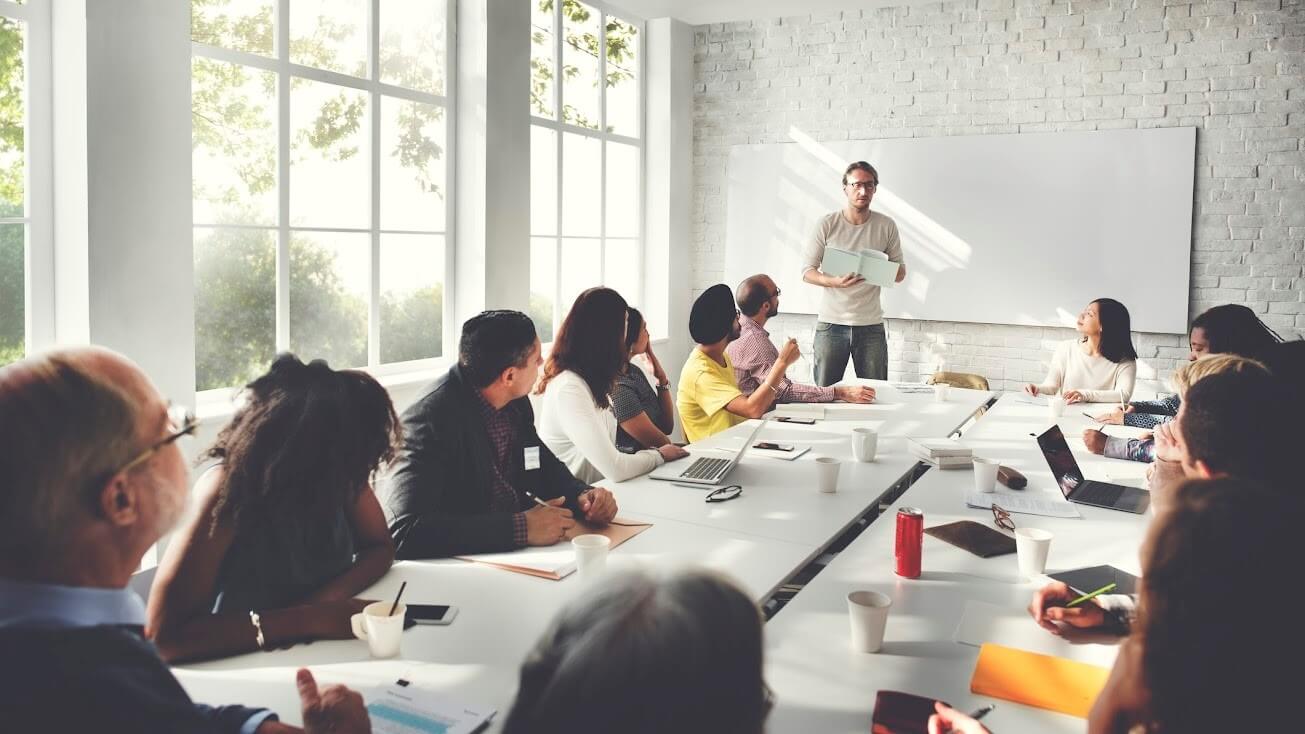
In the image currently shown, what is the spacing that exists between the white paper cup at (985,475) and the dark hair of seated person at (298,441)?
179 cm

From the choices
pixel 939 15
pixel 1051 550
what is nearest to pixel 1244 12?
pixel 939 15

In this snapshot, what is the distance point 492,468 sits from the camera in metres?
2.53

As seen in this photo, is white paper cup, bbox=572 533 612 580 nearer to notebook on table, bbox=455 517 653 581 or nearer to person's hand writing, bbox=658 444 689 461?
notebook on table, bbox=455 517 653 581

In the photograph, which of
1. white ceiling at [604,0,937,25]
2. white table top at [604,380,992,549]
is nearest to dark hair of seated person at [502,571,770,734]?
white table top at [604,380,992,549]

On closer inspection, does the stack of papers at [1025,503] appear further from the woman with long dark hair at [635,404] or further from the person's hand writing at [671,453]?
the woman with long dark hair at [635,404]

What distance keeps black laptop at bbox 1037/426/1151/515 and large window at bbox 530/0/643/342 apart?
3590mm

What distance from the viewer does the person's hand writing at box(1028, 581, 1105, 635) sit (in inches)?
68.6

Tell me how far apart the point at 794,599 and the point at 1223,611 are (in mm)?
1004

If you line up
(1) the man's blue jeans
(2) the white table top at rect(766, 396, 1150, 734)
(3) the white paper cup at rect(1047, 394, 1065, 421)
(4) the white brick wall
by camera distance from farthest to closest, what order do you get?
(1) the man's blue jeans < (4) the white brick wall < (3) the white paper cup at rect(1047, 394, 1065, 421) < (2) the white table top at rect(766, 396, 1150, 734)

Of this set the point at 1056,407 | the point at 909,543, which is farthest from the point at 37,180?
the point at 1056,407

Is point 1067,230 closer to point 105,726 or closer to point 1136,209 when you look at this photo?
point 1136,209

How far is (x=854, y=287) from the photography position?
20.0 feet

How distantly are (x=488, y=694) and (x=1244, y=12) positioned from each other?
19.9 ft

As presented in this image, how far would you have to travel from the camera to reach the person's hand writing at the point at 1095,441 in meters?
3.43
